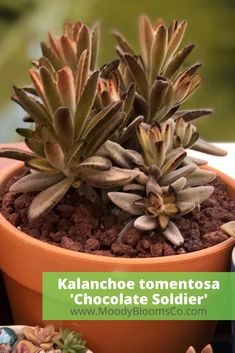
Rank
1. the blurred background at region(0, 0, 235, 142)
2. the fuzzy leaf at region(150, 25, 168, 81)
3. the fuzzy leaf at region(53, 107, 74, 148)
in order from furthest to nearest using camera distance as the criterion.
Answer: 1. the blurred background at region(0, 0, 235, 142)
2. the fuzzy leaf at region(150, 25, 168, 81)
3. the fuzzy leaf at region(53, 107, 74, 148)

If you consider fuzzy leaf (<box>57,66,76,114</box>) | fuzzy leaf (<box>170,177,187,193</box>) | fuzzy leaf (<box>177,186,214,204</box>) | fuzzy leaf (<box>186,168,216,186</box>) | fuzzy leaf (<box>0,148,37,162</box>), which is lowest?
fuzzy leaf (<box>177,186,214,204</box>)

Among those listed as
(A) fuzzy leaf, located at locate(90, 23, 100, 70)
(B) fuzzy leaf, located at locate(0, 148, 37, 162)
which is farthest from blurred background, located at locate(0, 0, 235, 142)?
(B) fuzzy leaf, located at locate(0, 148, 37, 162)

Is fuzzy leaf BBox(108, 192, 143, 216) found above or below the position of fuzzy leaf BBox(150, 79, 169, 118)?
below

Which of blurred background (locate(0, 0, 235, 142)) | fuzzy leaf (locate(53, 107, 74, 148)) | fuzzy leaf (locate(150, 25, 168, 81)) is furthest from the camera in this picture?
blurred background (locate(0, 0, 235, 142))

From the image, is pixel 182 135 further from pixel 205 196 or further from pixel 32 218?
pixel 32 218

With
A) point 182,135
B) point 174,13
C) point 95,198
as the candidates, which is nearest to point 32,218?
point 95,198

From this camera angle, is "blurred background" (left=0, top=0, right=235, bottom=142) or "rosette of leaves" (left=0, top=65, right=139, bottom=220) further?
A: "blurred background" (left=0, top=0, right=235, bottom=142)

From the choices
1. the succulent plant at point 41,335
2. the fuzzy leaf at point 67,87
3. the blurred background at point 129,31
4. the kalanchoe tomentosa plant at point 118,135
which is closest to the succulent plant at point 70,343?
the succulent plant at point 41,335

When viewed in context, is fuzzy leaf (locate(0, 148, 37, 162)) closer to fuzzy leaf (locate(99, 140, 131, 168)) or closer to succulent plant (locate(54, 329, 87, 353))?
fuzzy leaf (locate(99, 140, 131, 168))

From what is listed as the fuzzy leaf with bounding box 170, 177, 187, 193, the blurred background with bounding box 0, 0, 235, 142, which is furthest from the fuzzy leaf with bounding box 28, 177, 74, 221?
the blurred background with bounding box 0, 0, 235, 142
